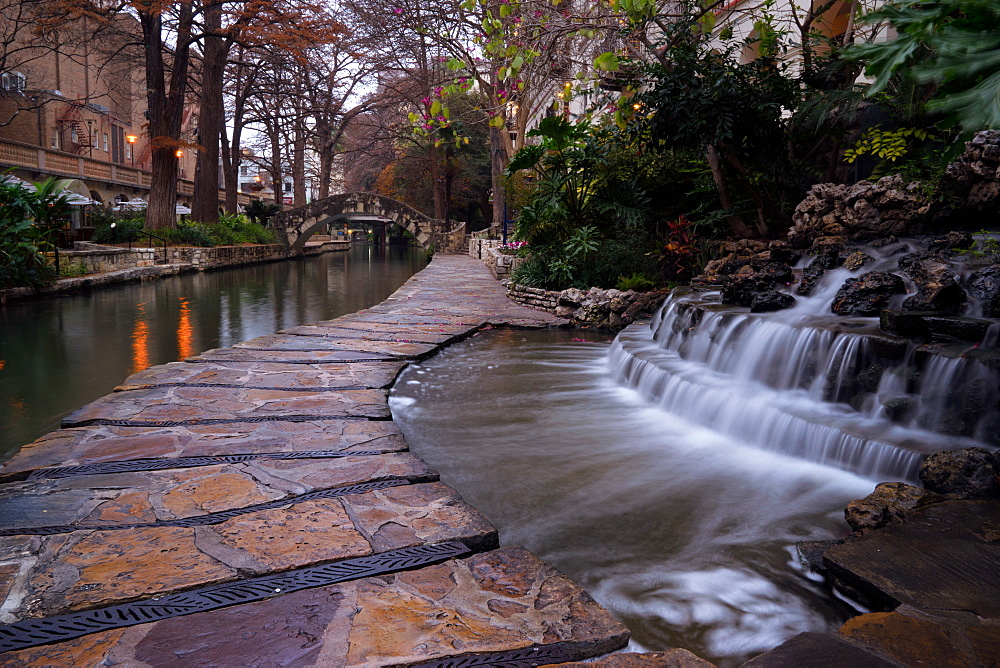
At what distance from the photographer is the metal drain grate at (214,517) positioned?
3152mm

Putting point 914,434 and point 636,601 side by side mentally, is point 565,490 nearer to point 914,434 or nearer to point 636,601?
point 636,601

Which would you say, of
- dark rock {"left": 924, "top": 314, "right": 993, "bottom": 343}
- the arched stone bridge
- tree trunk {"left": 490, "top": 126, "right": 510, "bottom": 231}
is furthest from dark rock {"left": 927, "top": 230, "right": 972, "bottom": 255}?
the arched stone bridge

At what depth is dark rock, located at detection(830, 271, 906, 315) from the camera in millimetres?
6250

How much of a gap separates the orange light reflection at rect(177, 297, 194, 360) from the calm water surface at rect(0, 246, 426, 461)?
0.01m

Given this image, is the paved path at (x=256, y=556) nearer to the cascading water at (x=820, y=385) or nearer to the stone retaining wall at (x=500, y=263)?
the cascading water at (x=820, y=385)

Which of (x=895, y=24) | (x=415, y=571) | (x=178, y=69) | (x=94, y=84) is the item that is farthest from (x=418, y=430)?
(x=94, y=84)

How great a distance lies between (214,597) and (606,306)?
8.72m

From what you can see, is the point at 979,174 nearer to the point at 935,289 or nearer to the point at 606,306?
the point at 935,289

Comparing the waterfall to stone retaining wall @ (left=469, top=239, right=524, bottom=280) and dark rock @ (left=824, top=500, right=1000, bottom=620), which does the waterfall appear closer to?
Result: dark rock @ (left=824, top=500, right=1000, bottom=620)

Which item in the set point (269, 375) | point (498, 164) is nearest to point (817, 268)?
point (269, 375)

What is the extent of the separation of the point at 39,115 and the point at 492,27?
34295 mm

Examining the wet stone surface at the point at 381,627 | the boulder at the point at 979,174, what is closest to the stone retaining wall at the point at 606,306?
the boulder at the point at 979,174

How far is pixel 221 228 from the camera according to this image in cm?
2745

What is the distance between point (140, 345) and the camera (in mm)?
10188
